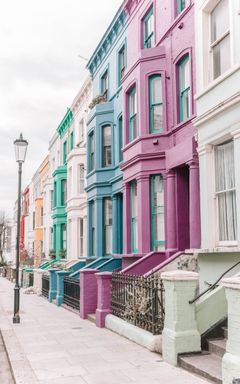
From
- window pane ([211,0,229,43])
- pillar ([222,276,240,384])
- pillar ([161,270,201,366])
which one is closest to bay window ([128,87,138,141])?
window pane ([211,0,229,43])

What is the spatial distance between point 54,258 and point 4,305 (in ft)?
43.4

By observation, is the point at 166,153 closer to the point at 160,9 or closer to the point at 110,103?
the point at 160,9

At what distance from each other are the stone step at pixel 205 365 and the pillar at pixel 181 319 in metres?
0.15

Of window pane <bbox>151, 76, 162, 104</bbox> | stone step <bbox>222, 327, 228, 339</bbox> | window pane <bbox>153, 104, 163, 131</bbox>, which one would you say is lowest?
stone step <bbox>222, 327, 228, 339</bbox>

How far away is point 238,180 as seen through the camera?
889 cm

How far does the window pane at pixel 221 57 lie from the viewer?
9.89m

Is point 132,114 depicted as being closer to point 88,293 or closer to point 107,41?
point 107,41

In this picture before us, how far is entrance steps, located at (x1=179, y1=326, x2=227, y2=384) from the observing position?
6488 mm

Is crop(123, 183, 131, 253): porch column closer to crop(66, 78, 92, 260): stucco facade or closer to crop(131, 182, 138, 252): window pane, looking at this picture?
crop(131, 182, 138, 252): window pane

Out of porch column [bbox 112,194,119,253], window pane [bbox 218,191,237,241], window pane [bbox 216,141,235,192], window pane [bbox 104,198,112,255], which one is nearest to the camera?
window pane [bbox 218,191,237,241]

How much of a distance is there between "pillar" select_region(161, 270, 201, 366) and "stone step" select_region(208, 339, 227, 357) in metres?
0.19

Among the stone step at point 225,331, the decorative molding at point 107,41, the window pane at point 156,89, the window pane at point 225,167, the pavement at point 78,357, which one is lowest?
the pavement at point 78,357

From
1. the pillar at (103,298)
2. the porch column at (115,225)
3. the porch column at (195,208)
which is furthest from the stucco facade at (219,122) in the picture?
the porch column at (115,225)

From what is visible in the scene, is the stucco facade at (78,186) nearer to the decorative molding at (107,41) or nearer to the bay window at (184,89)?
the decorative molding at (107,41)
